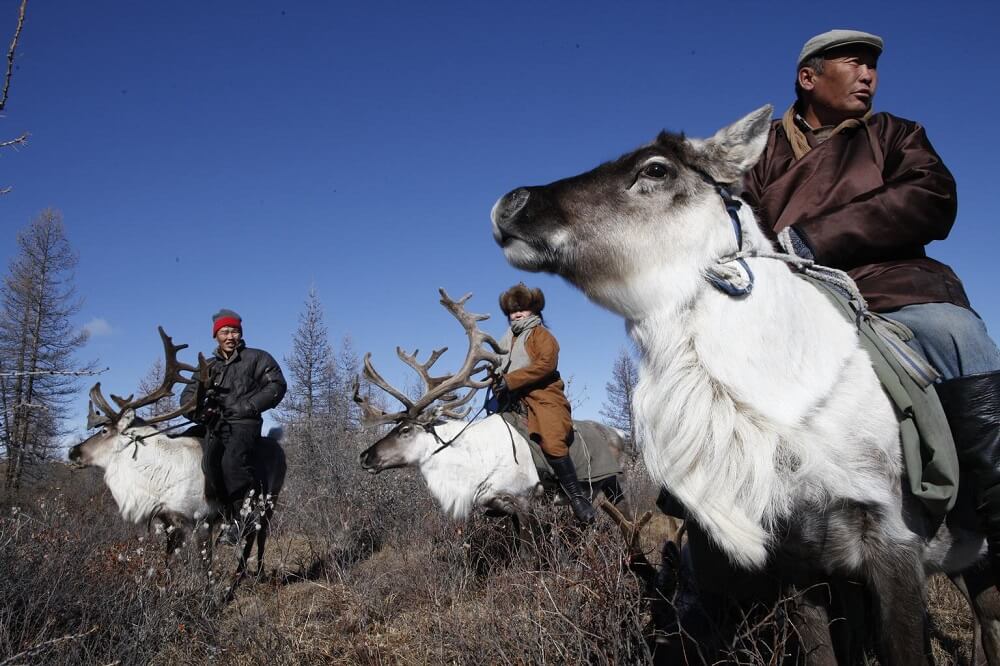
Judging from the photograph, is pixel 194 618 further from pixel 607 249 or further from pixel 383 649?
pixel 607 249

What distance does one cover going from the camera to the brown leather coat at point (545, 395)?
7.14 m

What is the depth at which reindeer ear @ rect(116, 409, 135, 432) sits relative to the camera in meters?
8.03

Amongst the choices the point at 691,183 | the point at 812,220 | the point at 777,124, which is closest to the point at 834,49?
the point at 777,124

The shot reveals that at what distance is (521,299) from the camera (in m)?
7.97

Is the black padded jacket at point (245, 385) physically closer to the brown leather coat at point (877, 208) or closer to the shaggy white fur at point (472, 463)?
the shaggy white fur at point (472, 463)

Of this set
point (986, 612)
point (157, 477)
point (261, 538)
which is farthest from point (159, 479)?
point (986, 612)

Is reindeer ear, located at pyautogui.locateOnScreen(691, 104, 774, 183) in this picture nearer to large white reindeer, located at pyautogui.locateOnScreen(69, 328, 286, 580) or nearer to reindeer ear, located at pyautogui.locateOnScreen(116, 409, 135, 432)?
large white reindeer, located at pyautogui.locateOnScreen(69, 328, 286, 580)

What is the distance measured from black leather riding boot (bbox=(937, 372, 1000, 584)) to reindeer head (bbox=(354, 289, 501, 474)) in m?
6.21

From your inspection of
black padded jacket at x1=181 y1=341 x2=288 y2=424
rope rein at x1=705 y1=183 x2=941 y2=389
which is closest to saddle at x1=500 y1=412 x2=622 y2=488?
→ black padded jacket at x1=181 y1=341 x2=288 y2=424

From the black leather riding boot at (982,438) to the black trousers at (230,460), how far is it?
22.0 ft

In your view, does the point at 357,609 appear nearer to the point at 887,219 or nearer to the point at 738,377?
the point at 738,377

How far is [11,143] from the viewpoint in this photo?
2.41 metres

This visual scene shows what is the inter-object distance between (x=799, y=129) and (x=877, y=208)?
955 mm

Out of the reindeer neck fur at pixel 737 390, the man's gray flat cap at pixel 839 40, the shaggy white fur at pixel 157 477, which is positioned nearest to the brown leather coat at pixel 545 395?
the shaggy white fur at pixel 157 477
